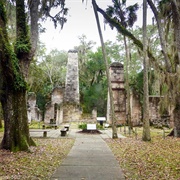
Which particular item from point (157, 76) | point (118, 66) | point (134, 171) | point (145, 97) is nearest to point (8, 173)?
point (134, 171)

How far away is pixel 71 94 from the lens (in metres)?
20.9

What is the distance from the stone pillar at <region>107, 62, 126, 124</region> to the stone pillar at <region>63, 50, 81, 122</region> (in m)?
4.40

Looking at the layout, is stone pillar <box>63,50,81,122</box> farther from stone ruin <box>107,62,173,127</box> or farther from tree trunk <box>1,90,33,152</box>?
tree trunk <box>1,90,33,152</box>

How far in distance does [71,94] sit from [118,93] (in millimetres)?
5823

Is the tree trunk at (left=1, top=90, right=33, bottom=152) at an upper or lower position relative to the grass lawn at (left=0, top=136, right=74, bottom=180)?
upper

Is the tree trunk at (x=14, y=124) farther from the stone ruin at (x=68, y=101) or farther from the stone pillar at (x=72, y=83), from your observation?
the stone pillar at (x=72, y=83)

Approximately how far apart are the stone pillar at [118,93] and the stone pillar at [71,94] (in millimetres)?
4398

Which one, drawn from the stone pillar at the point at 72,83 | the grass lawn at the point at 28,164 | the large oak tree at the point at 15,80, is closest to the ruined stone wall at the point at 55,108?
the stone pillar at the point at 72,83

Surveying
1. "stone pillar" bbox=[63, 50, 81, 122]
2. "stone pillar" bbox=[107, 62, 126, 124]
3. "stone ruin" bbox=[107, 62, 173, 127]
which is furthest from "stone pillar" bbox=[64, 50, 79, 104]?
"stone ruin" bbox=[107, 62, 173, 127]

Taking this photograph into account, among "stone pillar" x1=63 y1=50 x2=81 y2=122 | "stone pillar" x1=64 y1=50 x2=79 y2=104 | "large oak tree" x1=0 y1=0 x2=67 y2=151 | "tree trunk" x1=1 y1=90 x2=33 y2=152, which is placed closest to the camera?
"large oak tree" x1=0 y1=0 x2=67 y2=151

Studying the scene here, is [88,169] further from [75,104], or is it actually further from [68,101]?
[68,101]

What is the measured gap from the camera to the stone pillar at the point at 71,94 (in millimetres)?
19938

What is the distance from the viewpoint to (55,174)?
3.98 metres

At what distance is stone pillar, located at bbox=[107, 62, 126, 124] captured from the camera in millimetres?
16422
